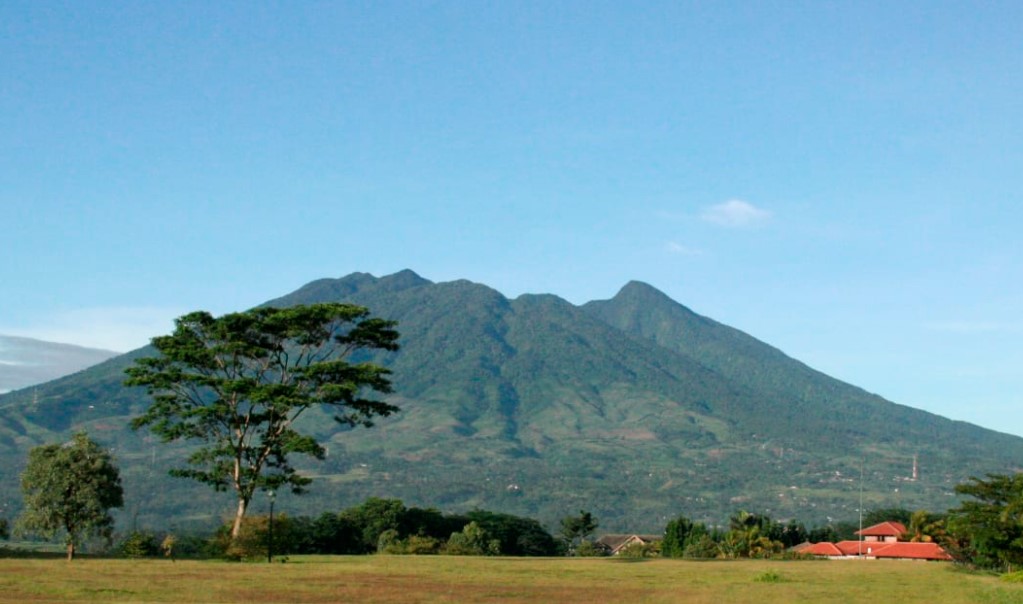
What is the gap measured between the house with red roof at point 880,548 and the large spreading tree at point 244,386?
58839 millimetres

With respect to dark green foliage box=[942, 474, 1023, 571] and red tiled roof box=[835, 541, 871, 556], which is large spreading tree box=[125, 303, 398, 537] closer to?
dark green foliage box=[942, 474, 1023, 571]

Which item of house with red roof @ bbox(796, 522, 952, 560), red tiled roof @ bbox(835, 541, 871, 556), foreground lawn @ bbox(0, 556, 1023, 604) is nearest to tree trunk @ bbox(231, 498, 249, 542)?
foreground lawn @ bbox(0, 556, 1023, 604)

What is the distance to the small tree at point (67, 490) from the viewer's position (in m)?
49.1

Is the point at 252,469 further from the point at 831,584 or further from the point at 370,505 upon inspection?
the point at 370,505

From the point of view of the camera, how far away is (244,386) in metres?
49.3

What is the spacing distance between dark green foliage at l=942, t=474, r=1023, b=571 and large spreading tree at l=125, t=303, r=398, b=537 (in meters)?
27.0

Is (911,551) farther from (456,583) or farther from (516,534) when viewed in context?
(456,583)

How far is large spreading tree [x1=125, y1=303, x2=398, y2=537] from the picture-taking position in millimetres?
49938

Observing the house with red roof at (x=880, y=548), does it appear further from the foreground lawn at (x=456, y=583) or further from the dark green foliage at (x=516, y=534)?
the foreground lawn at (x=456, y=583)

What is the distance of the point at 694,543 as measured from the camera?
11106 centimetres

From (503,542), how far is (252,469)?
255ft

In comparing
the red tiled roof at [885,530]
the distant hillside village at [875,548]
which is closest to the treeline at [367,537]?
the distant hillside village at [875,548]

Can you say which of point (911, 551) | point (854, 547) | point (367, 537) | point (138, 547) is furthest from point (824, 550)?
point (138, 547)

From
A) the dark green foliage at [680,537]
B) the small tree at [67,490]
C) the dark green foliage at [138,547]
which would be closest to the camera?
the small tree at [67,490]
